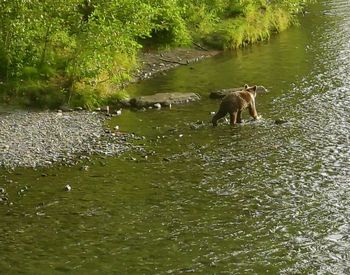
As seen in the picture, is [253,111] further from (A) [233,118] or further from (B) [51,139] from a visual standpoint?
(B) [51,139]

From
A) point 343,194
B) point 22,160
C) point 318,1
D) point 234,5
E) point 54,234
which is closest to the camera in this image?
point 54,234

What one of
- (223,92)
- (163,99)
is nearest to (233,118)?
(163,99)

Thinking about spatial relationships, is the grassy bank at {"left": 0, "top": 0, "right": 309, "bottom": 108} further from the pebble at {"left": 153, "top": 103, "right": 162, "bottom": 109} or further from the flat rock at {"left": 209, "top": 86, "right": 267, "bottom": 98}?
the flat rock at {"left": 209, "top": 86, "right": 267, "bottom": 98}

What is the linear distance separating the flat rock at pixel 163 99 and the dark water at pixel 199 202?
0.88 m

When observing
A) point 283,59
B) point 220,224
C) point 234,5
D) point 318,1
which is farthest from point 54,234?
point 318,1

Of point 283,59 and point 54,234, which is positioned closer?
point 54,234

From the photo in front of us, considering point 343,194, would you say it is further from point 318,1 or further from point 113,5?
point 318,1

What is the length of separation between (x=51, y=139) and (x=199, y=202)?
7045 millimetres

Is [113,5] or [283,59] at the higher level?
[113,5]

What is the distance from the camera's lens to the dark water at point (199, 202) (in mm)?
12656

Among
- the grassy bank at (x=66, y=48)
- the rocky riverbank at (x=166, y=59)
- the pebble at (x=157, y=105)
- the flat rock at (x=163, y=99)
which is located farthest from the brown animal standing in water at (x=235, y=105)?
the rocky riverbank at (x=166, y=59)

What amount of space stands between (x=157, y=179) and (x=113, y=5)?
10843 mm

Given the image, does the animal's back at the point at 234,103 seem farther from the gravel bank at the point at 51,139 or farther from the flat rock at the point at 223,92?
the flat rock at the point at 223,92

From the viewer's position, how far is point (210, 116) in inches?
961
